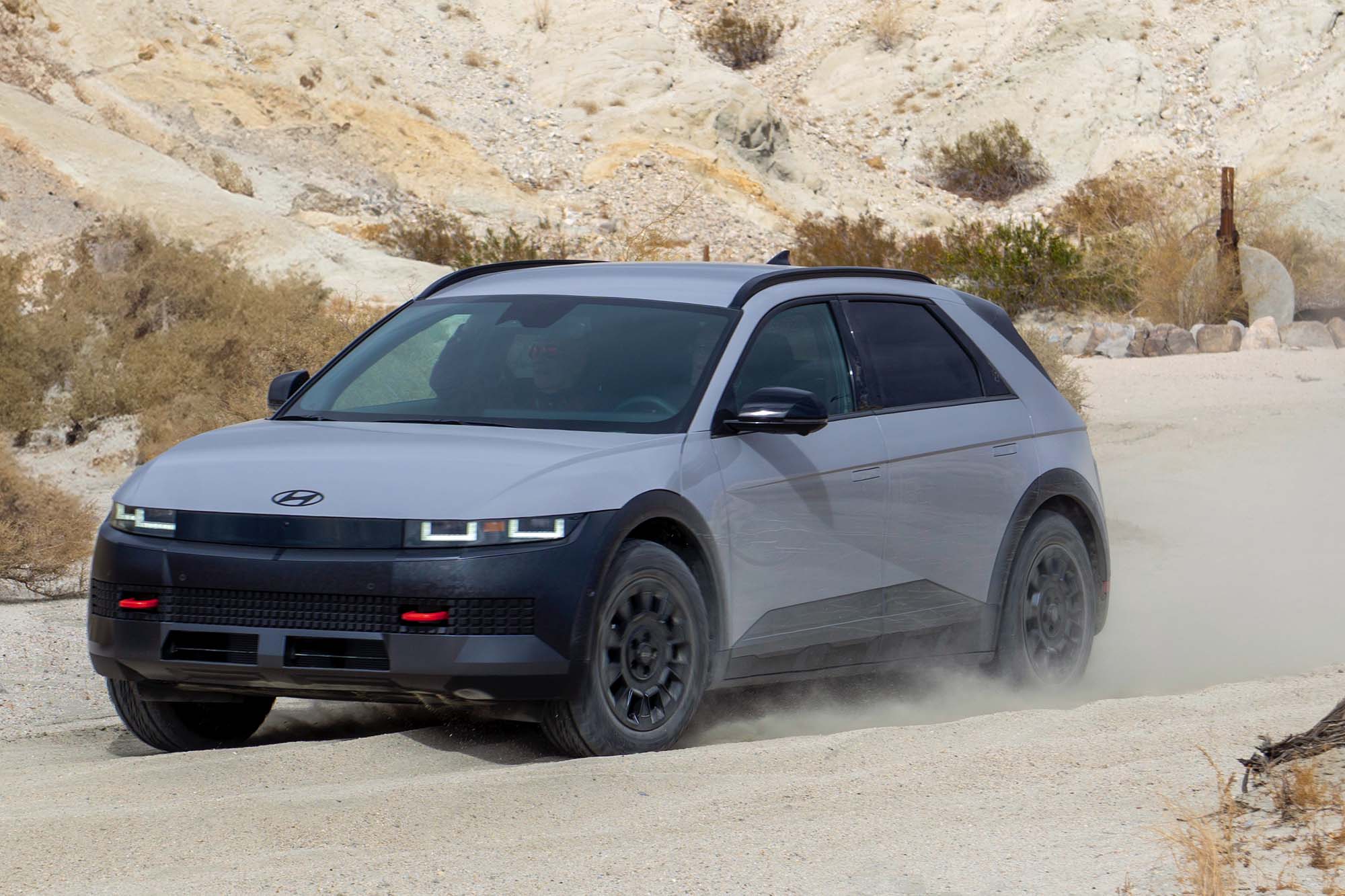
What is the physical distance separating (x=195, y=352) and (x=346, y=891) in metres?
15.0

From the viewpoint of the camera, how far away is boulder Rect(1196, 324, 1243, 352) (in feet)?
78.5

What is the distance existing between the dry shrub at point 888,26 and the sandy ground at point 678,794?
47141 millimetres

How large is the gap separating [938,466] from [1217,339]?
729 inches

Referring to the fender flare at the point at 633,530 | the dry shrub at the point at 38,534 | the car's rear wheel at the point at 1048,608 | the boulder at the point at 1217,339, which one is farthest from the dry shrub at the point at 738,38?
the fender flare at the point at 633,530

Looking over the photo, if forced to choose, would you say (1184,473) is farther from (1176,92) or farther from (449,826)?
(1176,92)

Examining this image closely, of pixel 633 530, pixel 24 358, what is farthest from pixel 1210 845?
pixel 24 358

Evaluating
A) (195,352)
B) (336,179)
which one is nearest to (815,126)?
(336,179)

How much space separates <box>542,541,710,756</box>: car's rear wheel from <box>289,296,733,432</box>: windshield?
56 cm

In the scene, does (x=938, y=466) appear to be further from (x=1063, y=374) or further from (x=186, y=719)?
(x=1063, y=374)

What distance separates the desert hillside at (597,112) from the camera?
28.9m

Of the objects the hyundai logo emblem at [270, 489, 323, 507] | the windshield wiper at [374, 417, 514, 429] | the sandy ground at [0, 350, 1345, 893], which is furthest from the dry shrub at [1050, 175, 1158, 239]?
the hyundai logo emblem at [270, 489, 323, 507]

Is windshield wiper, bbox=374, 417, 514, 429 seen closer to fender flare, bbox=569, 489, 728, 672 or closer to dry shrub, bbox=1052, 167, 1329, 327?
fender flare, bbox=569, 489, 728, 672

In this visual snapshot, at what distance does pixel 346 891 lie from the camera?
386cm

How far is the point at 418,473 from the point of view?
205 inches
